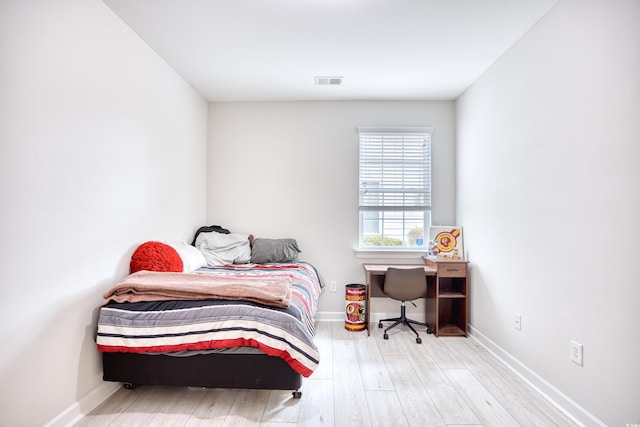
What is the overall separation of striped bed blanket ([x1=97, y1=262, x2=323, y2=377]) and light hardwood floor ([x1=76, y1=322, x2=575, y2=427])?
36 cm

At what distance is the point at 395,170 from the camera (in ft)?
14.4

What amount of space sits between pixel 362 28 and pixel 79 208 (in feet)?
7.58

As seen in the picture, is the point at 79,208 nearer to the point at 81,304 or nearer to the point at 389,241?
the point at 81,304

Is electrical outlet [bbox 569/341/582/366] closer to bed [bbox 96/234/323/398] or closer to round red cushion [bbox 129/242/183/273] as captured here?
bed [bbox 96/234/323/398]

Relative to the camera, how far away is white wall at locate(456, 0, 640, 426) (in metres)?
1.84

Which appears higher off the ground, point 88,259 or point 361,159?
point 361,159

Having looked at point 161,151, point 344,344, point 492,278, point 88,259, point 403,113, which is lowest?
point 344,344

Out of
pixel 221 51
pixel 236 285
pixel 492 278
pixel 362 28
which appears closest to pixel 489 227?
pixel 492 278

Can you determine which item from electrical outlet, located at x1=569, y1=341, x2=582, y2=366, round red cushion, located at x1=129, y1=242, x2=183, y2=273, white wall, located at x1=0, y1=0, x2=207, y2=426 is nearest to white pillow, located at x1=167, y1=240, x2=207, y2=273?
round red cushion, located at x1=129, y1=242, x2=183, y2=273

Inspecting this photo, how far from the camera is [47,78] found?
1919 mm

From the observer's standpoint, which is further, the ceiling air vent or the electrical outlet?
the ceiling air vent

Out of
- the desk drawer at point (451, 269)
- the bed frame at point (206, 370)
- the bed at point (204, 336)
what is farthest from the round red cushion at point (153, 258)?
the desk drawer at point (451, 269)

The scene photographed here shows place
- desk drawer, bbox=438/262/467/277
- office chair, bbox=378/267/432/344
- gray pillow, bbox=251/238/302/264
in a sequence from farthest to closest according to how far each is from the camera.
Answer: gray pillow, bbox=251/238/302/264, desk drawer, bbox=438/262/467/277, office chair, bbox=378/267/432/344

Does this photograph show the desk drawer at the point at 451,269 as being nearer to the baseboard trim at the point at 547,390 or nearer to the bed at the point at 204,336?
the baseboard trim at the point at 547,390
